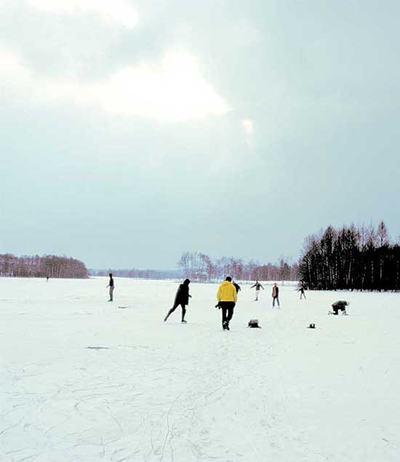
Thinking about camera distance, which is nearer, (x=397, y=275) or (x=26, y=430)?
(x=26, y=430)

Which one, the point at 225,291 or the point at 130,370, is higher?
the point at 225,291

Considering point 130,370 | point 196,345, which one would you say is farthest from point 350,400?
point 196,345

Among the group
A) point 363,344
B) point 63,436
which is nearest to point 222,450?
point 63,436

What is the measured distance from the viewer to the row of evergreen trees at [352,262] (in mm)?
77062

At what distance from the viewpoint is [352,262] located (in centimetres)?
8194

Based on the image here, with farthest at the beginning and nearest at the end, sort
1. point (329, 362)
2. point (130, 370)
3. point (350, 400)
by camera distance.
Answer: point (329, 362) < point (130, 370) < point (350, 400)

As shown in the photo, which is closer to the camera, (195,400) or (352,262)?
(195,400)

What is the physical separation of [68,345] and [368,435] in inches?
319

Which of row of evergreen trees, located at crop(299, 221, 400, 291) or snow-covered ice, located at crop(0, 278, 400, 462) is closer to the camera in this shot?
snow-covered ice, located at crop(0, 278, 400, 462)

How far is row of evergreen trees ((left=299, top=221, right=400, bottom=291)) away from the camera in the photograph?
7706cm

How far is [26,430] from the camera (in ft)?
15.8

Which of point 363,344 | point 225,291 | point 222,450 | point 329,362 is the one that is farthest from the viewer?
point 225,291

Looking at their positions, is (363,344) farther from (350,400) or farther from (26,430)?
(26,430)

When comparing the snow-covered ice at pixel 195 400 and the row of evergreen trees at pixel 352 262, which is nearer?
the snow-covered ice at pixel 195 400
